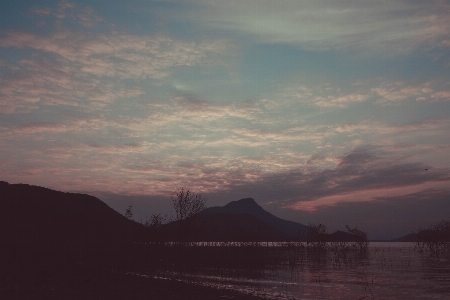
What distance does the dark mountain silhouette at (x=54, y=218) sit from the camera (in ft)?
207

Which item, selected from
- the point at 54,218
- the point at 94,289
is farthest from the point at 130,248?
the point at 54,218

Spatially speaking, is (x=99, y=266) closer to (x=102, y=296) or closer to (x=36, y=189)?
(x=102, y=296)

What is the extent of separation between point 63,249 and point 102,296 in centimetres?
3828

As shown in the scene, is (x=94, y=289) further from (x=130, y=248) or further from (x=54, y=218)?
(x=54, y=218)

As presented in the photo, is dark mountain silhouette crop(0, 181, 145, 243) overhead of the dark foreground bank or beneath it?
overhead

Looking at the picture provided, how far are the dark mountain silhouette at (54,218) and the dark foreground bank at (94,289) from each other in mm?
19092

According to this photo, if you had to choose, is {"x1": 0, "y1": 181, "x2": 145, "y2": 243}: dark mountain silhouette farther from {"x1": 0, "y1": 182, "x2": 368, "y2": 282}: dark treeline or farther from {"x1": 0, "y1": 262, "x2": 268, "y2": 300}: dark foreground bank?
{"x1": 0, "y1": 262, "x2": 268, "y2": 300}: dark foreground bank

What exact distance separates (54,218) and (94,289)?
87607mm

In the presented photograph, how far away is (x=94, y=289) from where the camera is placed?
2900 cm

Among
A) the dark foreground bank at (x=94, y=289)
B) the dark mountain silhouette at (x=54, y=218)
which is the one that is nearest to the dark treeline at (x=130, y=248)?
the dark mountain silhouette at (x=54, y=218)

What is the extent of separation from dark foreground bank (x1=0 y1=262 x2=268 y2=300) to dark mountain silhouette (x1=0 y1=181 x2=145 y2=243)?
1909 cm

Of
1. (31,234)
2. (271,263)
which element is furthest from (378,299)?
(31,234)

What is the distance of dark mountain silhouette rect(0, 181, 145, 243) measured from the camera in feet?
207

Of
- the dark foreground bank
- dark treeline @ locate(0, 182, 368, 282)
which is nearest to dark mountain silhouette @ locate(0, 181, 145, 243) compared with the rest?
dark treeline @ locate(0, 182, 368, 282)
